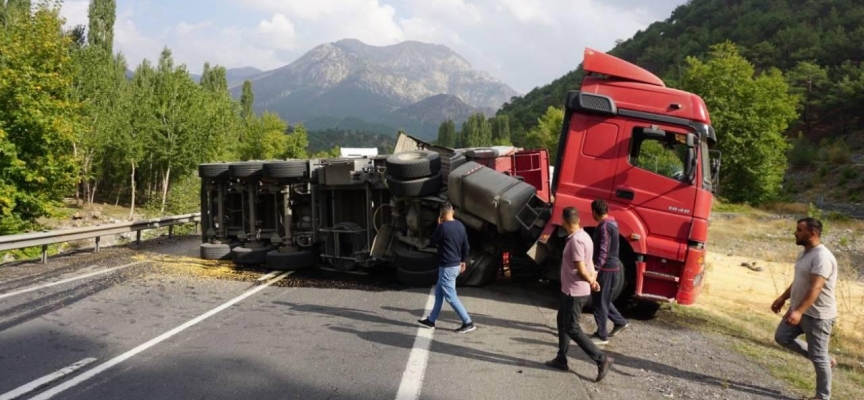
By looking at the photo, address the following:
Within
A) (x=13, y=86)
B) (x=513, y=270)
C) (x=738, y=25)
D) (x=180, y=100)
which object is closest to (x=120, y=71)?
(x=180, y=100)

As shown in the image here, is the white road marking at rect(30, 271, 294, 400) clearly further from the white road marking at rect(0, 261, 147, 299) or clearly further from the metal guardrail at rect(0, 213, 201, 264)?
the metal guardrail at rect(0, 213, 201, 264)

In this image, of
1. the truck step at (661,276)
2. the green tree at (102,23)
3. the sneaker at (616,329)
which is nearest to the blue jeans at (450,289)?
the sneaker at (616,329)

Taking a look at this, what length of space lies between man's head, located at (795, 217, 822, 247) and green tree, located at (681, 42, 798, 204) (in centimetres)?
4325

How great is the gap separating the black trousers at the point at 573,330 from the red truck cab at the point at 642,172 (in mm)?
2678

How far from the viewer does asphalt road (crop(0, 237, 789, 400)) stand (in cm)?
456

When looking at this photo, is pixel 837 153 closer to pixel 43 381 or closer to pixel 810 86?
pixel 810 86

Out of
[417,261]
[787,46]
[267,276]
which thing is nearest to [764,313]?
[417,261]

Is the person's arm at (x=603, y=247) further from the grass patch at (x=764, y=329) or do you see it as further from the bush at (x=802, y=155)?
Answer: the bush at (x=802, y=155)

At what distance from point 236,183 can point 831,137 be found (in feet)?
266

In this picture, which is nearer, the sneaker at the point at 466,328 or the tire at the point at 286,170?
the sneaker at the point at 466,328

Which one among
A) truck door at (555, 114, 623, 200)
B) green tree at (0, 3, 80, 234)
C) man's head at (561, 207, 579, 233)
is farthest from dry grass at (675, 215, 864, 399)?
green tree at (0, 3, 80, 234)

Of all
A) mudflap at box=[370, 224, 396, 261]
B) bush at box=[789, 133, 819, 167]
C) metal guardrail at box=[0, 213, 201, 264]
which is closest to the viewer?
mudflap at box=[370, 224, 396, 261]

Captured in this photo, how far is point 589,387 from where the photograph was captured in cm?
477

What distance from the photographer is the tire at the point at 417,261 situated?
8.70 meters
